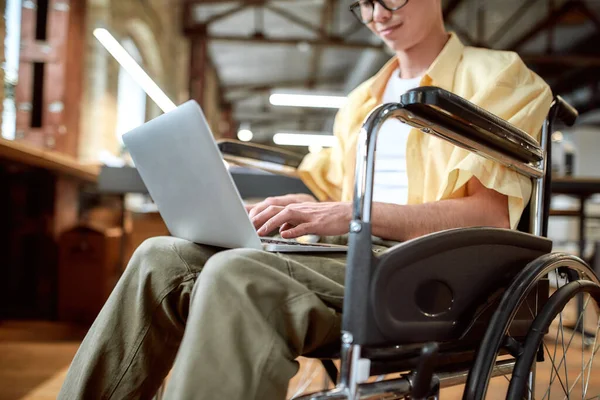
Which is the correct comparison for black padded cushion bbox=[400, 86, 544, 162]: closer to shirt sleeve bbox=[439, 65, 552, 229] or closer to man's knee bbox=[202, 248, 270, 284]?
shirt sleeve bbox=[439, 65, 552, 229]

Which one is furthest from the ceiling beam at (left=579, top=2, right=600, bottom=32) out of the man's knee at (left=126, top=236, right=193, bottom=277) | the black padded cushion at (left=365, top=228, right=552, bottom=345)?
the man's knee at (left=126, top=236, right=193, bottom=277)

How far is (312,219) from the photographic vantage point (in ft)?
2.95

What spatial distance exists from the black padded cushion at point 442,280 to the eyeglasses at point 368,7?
0.58m

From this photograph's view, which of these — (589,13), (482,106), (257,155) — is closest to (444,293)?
(482,106)

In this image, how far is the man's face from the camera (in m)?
1.25

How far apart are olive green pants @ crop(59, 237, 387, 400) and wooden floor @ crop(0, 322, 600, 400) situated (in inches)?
21.9

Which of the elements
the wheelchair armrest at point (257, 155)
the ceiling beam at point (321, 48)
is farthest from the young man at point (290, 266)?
the ceiling beam at point (321, 48)

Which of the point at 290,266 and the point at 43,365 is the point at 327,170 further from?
the point at 43,365

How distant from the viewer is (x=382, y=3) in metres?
1.22

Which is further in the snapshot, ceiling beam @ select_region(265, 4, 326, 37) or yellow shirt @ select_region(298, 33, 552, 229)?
ceiling beam @ select_region(265, 4, 326, 37)

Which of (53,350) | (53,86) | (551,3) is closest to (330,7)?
(551,3)

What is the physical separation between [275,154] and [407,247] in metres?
0.84

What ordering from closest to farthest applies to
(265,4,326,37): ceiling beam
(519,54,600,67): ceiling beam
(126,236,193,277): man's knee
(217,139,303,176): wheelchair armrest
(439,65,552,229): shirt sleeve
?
1. (126,236,193,277): man's knee
2. (439,65,552,229): shirt sleeve
3. (217,139,303,176): wheelchair armrest
4. (265,4,326,37): ceiling beam
5. (519,54,600,67): ceiling beam

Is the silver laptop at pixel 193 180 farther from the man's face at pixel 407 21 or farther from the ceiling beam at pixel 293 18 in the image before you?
the ceiling beam at pixel 293 18
